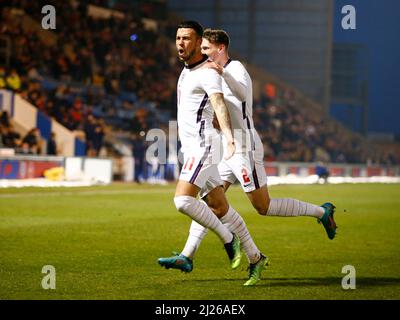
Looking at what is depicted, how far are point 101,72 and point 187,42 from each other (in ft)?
92.7

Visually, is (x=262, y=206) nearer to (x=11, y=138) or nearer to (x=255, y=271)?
(x=255, y=271)

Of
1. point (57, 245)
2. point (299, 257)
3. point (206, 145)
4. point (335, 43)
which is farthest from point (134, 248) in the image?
point (335, 43)

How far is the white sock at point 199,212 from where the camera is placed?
8.40 metres

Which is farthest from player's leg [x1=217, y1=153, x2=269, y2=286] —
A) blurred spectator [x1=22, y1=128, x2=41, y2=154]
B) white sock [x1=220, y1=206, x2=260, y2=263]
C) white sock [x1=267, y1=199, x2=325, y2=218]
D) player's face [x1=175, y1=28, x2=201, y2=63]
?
blurred spectator [x1=22, y1=128, x2=41, y2=154]

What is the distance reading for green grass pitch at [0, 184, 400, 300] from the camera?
319 inches

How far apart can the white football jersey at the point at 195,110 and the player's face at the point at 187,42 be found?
0.38 feet

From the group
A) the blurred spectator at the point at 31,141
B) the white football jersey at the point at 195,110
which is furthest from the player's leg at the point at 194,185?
the blurred spectator at the point at 31,141

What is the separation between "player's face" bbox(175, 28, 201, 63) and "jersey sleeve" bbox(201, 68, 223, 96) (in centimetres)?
22

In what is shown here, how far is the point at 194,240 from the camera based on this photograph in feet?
29.5

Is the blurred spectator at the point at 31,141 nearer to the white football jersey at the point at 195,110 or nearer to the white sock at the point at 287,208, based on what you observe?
the white sock at the point at 287,208

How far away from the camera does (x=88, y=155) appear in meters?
31.2

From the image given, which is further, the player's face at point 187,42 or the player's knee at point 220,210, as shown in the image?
the player's knee at point 220,210

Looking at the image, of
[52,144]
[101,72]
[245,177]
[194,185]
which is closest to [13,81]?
[52,144]

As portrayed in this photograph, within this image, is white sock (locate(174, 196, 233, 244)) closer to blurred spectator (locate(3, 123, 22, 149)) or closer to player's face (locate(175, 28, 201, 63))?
player's face (locate(175, 28, 201, 63))
